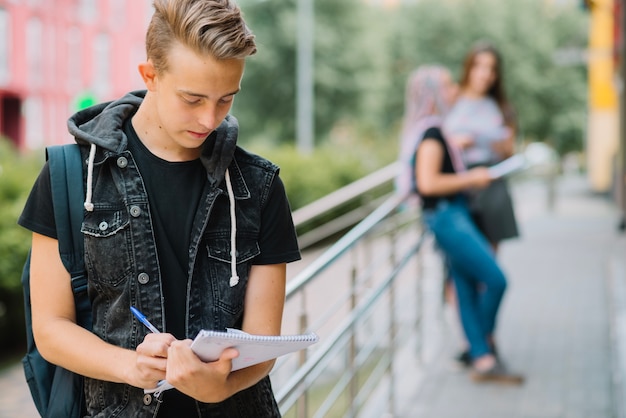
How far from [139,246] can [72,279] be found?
0.14 meters

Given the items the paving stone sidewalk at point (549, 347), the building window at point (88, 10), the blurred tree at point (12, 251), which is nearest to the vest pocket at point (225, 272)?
the paving stone sidewalk at point (549, 347)

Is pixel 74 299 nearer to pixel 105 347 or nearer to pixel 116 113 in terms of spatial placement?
pixel 105 347

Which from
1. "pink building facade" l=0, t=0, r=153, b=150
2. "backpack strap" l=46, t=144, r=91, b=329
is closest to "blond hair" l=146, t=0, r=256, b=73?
"backpack strap" l=46, t=144, r=91, b=329

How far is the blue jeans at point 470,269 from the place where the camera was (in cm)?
462

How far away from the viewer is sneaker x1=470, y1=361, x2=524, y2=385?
4863 millimetres

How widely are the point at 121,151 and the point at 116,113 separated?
0.10 meters

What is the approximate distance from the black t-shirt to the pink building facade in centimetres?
2294

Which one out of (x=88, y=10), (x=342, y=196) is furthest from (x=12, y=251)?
(x=88, y=10)

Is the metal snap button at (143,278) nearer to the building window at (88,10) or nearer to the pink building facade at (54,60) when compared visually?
the pink building facade at (54,60)

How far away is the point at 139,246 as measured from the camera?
5.19 feet

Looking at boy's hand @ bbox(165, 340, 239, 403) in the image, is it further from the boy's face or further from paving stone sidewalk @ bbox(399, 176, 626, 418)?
paving stone sidewalk @ bbox(399, 176, 626, 418)

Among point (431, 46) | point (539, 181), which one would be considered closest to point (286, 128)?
point (431, 46)

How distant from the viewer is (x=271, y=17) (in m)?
30.4

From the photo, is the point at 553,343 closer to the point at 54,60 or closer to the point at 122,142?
the point at 122,142
